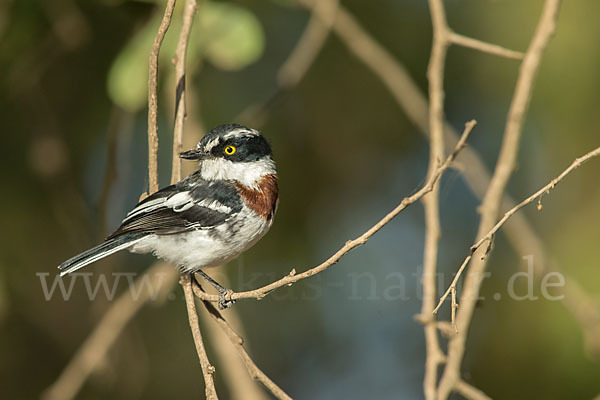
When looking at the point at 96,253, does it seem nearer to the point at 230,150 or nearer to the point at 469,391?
the point at 230,150

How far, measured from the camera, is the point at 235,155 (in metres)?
3.88

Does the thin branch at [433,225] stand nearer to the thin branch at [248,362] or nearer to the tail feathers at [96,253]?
the thin branch at [248,362]

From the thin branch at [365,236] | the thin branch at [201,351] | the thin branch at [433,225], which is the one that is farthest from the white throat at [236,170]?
the thin branch at [365,236]

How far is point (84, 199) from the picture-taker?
545cm

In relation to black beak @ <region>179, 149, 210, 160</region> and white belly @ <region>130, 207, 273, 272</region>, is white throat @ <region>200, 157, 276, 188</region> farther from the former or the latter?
white belly @ <region>130, 207, 273, 272</region>

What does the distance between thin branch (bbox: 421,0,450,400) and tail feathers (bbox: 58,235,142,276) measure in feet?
4.80

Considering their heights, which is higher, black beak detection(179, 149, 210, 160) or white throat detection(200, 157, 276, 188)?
white throat detection(200, 157, 276, 188)

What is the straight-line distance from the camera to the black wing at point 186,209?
137 inches

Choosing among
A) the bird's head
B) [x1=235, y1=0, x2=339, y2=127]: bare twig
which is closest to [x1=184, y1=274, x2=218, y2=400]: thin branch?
the bird's head

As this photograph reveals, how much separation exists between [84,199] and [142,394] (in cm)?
158

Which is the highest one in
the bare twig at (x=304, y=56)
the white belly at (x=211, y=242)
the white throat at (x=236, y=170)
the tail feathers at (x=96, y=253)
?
the bare twig at (x=304, y=56)

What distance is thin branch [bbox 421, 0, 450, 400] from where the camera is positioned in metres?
3.05

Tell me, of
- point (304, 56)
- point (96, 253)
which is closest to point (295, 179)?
point (304, 56)

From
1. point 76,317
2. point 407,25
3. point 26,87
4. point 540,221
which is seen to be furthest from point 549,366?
point 26,87
